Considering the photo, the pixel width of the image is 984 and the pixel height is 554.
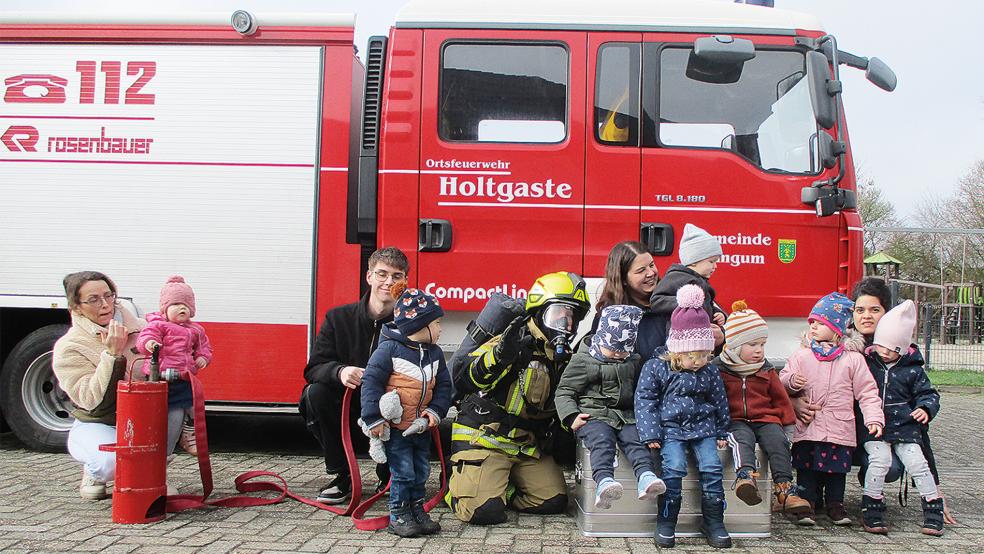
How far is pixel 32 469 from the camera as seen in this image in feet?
19.4

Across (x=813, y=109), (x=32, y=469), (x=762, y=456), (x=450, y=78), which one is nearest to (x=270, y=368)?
(x=32, y=469)

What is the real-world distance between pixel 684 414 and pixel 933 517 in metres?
1.58

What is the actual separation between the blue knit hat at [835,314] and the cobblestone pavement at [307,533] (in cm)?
112

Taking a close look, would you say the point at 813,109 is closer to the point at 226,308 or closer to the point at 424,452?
the point at 424,452

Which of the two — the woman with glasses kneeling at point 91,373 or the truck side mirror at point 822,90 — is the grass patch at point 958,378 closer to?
the truck side mirror at point 822,90

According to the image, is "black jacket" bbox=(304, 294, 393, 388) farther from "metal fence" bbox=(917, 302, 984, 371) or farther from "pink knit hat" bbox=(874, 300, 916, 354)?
"metal fence" bbox=(917, 302, 984, 371)

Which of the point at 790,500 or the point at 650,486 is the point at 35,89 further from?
the point at 790,500

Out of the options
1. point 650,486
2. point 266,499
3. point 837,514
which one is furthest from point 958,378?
point 266,499

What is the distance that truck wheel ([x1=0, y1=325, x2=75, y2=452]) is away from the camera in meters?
6.34

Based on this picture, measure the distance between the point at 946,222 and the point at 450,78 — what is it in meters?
39.3

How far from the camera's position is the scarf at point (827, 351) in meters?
4.88

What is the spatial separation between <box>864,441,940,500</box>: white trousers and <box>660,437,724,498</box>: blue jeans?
97cm

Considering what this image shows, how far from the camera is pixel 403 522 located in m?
4.42

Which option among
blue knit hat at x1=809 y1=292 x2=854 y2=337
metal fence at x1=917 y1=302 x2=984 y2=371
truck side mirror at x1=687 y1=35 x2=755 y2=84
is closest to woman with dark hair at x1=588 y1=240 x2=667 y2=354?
blue knit hat at x1=809 y1=292 x2=854 y2=337
